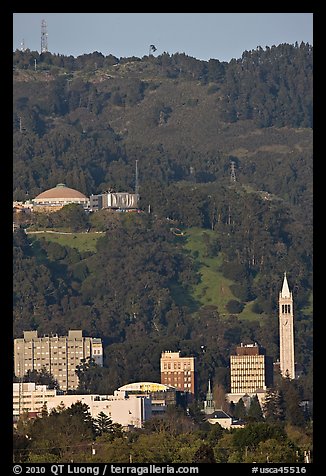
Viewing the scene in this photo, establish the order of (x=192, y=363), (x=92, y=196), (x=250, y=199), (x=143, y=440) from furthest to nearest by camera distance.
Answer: (x=92, y=196)
(x=250, y=199)
(x=192, y=363)
(x=143, y=440)

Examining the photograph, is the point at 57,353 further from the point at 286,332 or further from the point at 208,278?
the point at 208,278

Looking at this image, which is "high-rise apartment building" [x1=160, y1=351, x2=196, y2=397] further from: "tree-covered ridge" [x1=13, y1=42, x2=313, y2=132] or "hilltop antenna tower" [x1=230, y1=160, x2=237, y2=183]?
"tree-covered ridge" [x1=13, y1=42, x2=313, y2=132]

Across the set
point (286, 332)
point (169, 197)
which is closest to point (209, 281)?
point (169, 197)

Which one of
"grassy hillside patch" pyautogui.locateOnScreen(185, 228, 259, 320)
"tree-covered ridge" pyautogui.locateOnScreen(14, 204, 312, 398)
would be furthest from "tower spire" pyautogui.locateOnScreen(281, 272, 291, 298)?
"grassy hillside patch" pyautogui.locateOnScreen(185, 228, 259, 320)

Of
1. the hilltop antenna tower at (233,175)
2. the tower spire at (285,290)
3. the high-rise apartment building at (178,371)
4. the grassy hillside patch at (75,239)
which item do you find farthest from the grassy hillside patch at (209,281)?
the hilltop antenna tower at (233,175)

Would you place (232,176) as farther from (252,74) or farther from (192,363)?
(192,363)

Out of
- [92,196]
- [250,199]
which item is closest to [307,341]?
[250,199]
